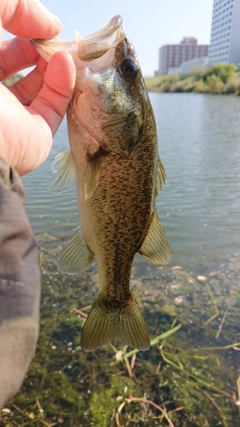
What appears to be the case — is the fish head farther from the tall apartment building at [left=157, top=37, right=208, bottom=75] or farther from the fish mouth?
the tall apartment building at [left=157, top=37, right=208, bottom=75]

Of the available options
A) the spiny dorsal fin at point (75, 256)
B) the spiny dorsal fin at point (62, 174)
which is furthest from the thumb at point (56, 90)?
the spiny dorsal fin at point (75, 256)

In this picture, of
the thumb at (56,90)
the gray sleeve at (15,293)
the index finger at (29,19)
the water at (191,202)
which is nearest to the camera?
the gray sleeve at (15,293)

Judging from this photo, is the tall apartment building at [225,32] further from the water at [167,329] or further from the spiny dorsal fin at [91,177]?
the spiny dorsal fin at [91,177]

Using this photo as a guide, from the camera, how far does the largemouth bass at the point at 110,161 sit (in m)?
1.83

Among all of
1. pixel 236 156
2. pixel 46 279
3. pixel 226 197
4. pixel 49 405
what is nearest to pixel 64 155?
pixel 49 405

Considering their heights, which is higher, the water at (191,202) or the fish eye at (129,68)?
the fish eye at (129,68)

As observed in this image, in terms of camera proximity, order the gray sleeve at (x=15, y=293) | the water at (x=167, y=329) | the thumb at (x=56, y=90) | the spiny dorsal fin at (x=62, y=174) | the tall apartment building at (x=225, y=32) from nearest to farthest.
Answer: the gray sleeve at (x=15, y=293)
the thumb at (x=56, y=90)
the spiny dorsal fin at (x=62, y=174)
the water at (x=167, y=329)
the tall apartment building at (x=225, y=32)

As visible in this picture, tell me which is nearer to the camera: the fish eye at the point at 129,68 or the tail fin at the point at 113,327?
the fish eye at the point at 129,68

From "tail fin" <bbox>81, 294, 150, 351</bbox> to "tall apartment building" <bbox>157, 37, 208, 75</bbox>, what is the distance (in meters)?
158

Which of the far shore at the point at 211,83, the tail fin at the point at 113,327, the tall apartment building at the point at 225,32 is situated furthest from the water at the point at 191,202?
the tall apartment building at the point at 225,32

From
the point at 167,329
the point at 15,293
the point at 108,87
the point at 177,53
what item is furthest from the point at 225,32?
the point at 15,293

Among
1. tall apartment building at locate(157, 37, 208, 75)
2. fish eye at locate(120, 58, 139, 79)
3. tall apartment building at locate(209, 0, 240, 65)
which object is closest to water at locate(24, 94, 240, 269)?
fish eye at locate(120, 58, 139, 79)

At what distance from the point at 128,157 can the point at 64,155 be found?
14.5 inches

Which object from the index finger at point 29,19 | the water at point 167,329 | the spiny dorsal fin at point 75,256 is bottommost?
the water at point 167,329
